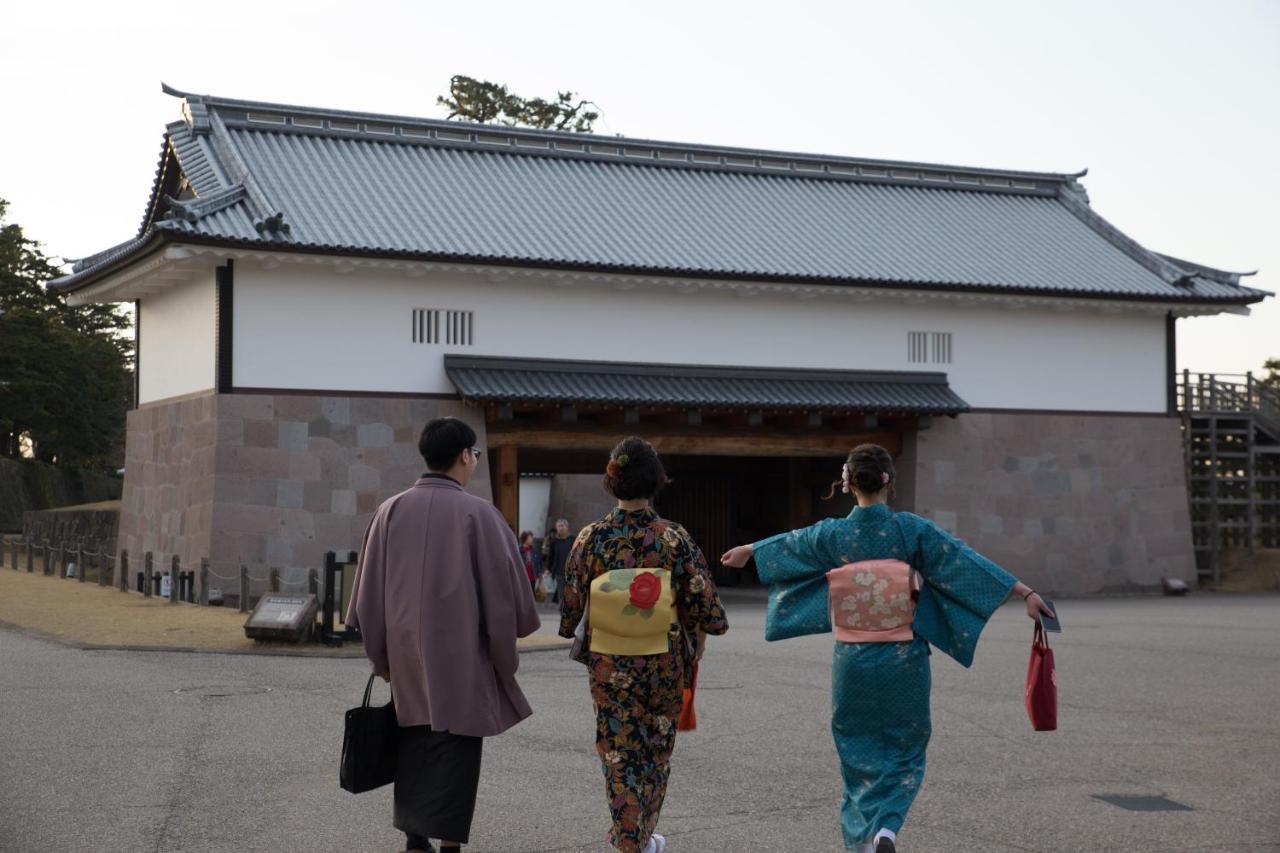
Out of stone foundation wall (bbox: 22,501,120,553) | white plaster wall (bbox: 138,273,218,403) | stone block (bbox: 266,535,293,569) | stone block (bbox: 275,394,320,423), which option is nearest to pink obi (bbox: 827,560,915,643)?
stone block (bbox: 266,535,293,569)

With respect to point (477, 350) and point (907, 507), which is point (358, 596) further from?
point (907, 507)

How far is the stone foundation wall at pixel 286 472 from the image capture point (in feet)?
65.2

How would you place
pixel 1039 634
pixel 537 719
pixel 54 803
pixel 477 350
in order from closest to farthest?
pixel 1039 634, pixel 54 803, pixel 537 719, pixel 477 350

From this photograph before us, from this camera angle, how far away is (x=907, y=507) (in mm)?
24281

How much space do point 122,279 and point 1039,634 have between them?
18967 millimetres

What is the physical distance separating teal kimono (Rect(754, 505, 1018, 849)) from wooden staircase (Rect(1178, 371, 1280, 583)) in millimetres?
22499

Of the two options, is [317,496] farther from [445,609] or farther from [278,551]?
[445,609]

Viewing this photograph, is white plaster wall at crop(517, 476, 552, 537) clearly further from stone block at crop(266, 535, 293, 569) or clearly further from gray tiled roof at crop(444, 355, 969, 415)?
stone block at crop(266, 535, 293, 569)

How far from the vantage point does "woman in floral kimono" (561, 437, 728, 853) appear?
17.8ft

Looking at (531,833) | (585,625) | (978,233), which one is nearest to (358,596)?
(585,625)

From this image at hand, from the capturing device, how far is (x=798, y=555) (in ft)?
19.9

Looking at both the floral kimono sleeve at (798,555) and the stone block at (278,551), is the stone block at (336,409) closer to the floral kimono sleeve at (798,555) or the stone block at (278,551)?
the stone block at (278,551)

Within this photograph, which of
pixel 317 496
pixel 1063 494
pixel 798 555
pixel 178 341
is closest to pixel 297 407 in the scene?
pixel 317 496

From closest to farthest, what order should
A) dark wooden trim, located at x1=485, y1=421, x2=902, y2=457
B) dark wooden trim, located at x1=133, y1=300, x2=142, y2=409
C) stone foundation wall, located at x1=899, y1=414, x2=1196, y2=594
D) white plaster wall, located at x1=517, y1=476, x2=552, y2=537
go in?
1. dark wooden trim, located at x1=485, y1=421, x2=902, y2=457
2. stone foundation wall, located at x1=899, y1=414, x2=1196, y2=594
3. dark wooden trim, located at x1=133, y1=300, x2=142, y2=409
4. white plaster wall, located at x1=517, y1=476, x2=552, y2=537
